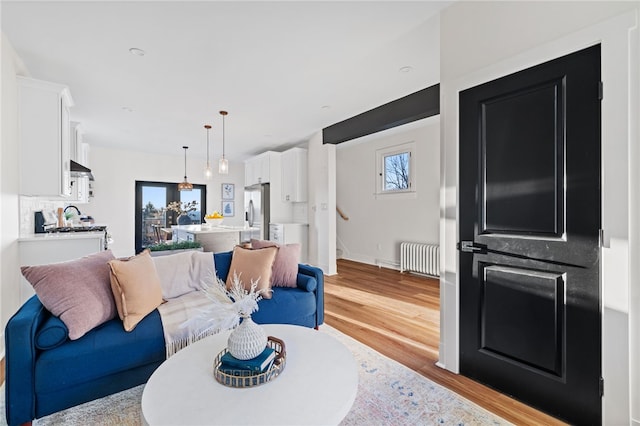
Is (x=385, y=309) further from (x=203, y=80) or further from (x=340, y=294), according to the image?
(x=203, y=80)

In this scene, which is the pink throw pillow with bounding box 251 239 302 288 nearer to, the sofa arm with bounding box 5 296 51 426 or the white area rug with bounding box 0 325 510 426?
the white area rug with bounding box 0 325 510 426

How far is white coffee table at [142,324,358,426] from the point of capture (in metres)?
1.02

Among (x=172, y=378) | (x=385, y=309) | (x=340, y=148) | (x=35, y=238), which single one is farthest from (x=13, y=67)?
(x=340, y=148)

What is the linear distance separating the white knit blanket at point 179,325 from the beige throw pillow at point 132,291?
114mm

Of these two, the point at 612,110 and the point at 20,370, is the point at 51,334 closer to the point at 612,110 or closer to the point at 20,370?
the point at 20,370

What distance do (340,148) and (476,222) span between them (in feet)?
17.2

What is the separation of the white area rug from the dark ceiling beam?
110 inches

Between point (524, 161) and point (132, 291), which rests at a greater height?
point (524, 161)

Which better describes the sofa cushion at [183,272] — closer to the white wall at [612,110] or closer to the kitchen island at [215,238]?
the kitchen island at [215,238]

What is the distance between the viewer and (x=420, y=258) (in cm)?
510

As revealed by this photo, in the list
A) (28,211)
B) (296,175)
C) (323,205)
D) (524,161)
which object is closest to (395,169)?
(323,205)

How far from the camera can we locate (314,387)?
1.19 meters

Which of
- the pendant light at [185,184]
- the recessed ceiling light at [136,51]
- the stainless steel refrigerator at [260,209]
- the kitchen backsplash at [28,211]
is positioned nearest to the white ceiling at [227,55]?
the recessed ceiling light at [136,51]

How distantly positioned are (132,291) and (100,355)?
390 millimetres
